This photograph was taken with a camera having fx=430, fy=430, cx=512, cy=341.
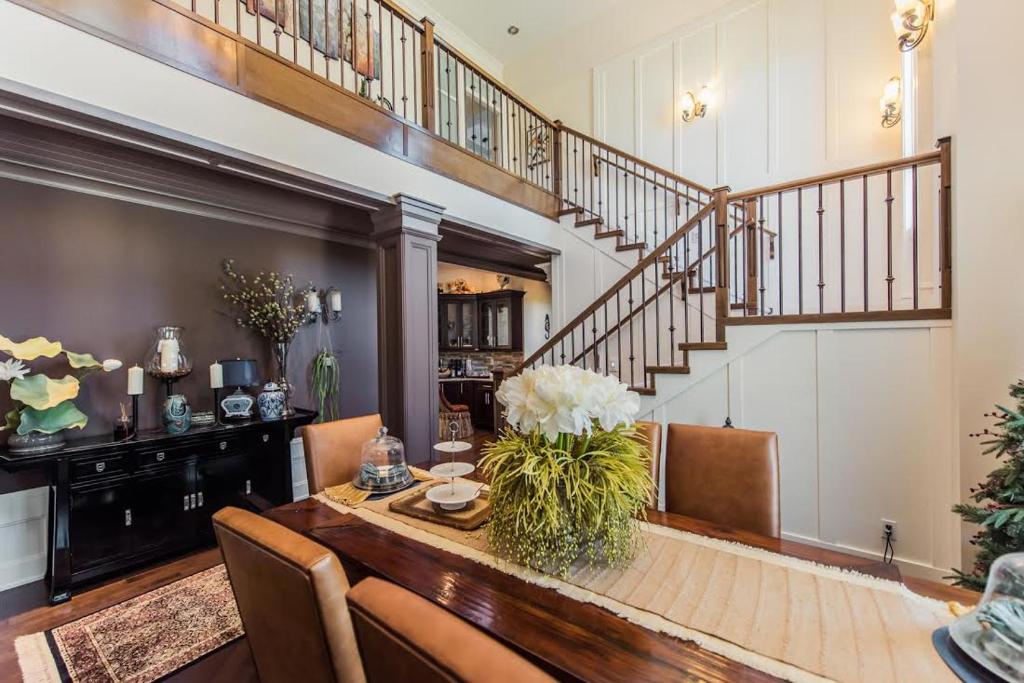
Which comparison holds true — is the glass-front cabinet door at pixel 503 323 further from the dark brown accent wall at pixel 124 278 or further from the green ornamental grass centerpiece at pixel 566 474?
the green ornamental grass centerpiece at pixel 566 474

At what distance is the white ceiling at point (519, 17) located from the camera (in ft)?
18.4

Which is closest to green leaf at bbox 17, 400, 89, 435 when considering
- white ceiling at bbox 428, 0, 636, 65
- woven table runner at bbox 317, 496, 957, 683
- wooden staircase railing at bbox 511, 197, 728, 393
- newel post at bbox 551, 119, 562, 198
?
woven table runner at bbox 317, 496, 957, 683

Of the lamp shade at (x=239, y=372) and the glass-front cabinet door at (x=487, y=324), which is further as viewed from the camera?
the glass-front cabinet door at (x=487, y=324)

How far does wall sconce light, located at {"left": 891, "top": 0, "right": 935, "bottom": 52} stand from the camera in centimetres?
276

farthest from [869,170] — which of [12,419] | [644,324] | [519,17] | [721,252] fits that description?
[519,17]

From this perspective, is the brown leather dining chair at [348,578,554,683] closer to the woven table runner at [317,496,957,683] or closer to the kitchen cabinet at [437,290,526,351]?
the woven table runner at [317,496,957,683]

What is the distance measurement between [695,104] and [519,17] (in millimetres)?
2743

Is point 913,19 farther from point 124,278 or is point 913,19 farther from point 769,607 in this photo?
point 124,278

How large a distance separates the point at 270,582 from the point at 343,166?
2.70 m

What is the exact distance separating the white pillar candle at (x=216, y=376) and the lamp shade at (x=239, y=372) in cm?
2

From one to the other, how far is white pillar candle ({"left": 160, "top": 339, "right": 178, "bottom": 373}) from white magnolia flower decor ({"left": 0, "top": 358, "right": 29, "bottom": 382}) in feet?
1.90

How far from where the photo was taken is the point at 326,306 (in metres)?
3.85

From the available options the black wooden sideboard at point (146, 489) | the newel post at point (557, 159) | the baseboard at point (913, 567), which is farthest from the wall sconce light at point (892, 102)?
the black wooden sideboard at point (146, 489)

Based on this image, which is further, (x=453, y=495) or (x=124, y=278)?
(x=124, y=278)
